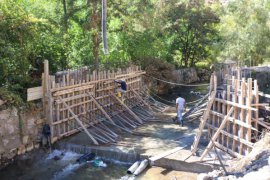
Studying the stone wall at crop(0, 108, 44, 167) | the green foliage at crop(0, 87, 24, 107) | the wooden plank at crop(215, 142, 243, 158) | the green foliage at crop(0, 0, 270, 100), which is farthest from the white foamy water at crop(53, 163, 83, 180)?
the wooden plank at crop(215, 142, 243, 158)

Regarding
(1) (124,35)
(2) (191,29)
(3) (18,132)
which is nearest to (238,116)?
(3) (18,132)

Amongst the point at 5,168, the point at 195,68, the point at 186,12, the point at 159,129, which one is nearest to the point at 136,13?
the point at 159,129

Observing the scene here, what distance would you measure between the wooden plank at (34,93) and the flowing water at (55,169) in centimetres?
212

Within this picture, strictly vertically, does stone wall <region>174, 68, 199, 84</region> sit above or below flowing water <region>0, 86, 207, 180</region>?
above

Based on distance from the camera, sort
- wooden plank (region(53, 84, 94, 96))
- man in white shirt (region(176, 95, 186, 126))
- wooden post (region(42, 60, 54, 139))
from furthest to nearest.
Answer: man in white shirt (region(176, 95, 186, 126)), wooden plank (region(53, 84, 94, 96)), wooden post (region(42, 60, 54, 139))

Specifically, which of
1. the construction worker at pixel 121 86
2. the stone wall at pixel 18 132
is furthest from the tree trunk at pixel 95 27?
the stone wall at pixel 18 132

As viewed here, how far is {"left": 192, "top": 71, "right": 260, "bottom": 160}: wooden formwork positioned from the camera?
1097 centimetres

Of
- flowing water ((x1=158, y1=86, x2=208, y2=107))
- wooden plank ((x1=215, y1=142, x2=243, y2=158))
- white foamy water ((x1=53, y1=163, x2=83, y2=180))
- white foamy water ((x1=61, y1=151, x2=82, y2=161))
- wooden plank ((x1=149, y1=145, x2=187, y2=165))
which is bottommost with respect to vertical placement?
white foamy water ((x1=53, y1=163, x2=83, y2=180))

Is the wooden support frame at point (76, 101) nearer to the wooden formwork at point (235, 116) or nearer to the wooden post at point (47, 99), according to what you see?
the wooden post at point (47, 99)

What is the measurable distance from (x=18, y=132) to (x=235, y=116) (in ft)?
25.6

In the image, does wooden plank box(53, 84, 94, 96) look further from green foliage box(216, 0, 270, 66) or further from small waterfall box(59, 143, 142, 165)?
green foliage box(216, 0, 270, 66)

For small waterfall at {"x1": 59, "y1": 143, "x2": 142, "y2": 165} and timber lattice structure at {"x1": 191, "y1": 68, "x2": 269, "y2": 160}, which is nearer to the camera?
timber lattice structure at {"x1": 191, "y1": 68, "x2": 269, "y2": 160}

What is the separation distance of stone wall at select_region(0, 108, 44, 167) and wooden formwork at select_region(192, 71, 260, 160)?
6150 millimetres

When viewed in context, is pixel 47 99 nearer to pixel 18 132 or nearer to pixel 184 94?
pixel 18 132
